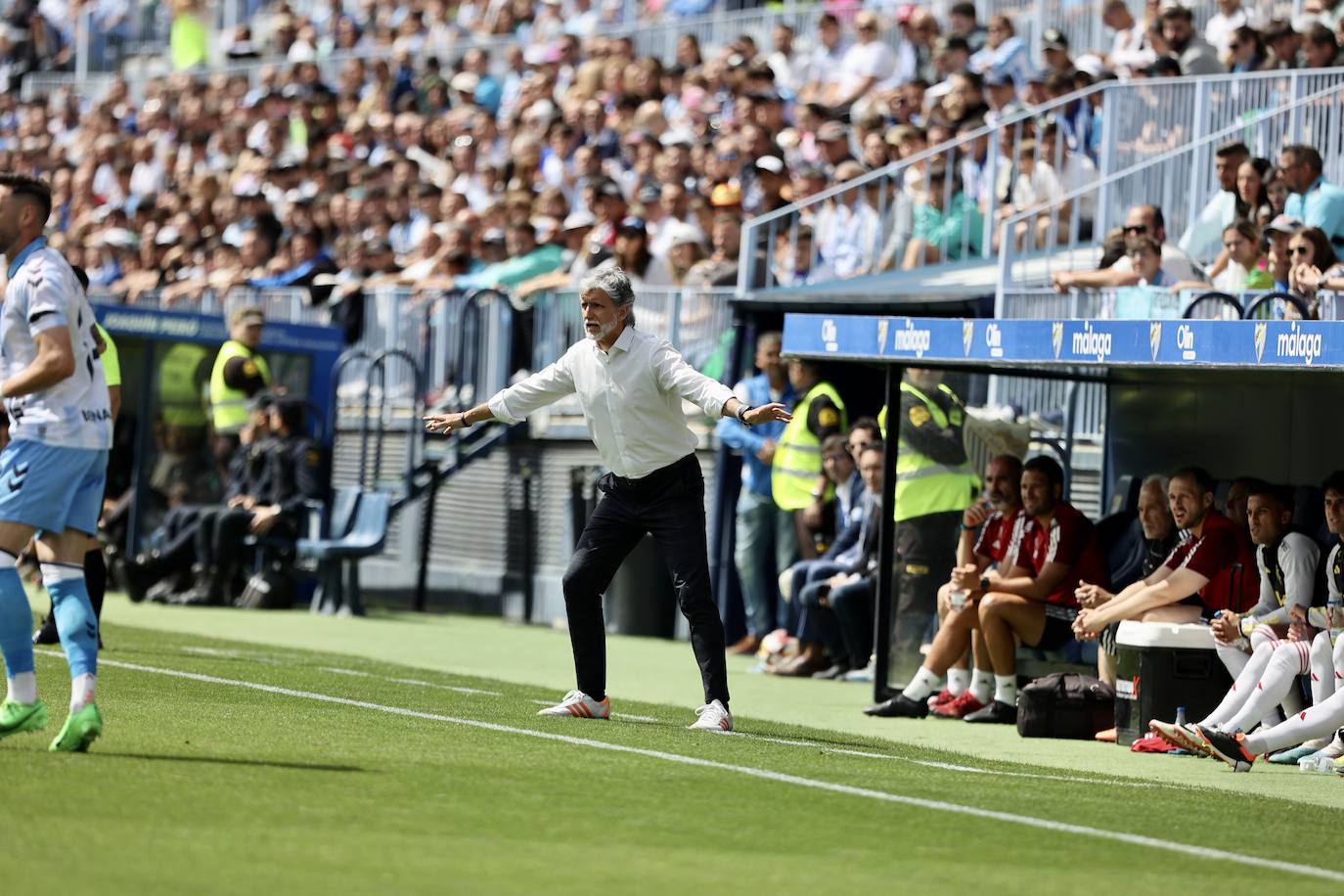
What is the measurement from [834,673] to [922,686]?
302 cm


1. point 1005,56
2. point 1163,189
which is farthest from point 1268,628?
point 1005,56

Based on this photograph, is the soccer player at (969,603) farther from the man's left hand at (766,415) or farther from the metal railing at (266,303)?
the metal railing at (266,303)

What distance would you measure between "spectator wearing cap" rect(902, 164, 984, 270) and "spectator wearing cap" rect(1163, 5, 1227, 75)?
198 cm

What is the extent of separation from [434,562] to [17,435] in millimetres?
13706

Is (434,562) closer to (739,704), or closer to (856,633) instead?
(856,633)

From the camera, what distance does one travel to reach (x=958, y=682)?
13266mm

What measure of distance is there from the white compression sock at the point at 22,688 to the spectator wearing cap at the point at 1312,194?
8779mm

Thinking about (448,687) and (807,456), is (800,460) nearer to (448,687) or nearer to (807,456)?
(807,456)

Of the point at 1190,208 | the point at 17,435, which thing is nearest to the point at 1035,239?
the point at 1190,208

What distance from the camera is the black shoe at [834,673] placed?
1591cm

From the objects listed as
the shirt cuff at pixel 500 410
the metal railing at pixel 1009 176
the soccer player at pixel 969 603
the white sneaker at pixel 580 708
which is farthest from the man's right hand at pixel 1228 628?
the metal railing at pixel 1009 176

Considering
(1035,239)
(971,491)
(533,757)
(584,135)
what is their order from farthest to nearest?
1. (584,135)
2. (1035,239)
3. (971,491)
4. (533,757)

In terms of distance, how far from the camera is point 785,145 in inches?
845

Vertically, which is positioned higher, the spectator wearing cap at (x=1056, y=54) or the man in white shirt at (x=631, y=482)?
the spectator wearing cap at (x=1056, y=54)
